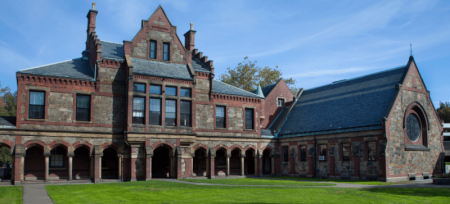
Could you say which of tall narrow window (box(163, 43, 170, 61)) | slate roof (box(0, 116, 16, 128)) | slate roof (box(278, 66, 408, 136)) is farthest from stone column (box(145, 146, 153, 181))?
slate roof (box(278, 66, 408, 136))

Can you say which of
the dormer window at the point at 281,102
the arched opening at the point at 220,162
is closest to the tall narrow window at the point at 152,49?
the arched opening at the point at 220,162

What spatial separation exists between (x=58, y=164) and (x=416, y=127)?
30266 millimetres

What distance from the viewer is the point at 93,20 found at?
35750mm

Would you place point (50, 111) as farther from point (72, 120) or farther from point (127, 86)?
point (127, 86)

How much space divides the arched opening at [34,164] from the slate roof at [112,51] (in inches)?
359

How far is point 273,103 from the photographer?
45.3 meters

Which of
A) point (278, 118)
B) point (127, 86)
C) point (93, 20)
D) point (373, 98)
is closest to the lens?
point (127, 86)

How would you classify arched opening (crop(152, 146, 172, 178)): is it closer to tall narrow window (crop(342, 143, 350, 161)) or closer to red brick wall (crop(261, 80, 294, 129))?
red brick wall (crop(261, 80, 294, 129))

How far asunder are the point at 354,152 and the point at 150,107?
A: 1739cm

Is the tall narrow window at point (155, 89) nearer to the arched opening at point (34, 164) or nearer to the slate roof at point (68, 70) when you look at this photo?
the slate roof at point (68, 70)

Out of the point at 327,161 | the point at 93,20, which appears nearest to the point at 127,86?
the point at 93,20

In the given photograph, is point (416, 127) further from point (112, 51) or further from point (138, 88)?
point (112, 51)

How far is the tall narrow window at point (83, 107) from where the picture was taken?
30.4 meters

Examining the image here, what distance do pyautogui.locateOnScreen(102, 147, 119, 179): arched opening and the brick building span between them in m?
0.09
